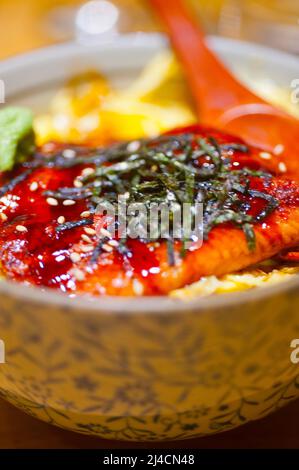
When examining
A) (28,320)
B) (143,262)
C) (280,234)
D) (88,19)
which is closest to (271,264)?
(280,234)

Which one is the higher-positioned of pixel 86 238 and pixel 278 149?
pixel 278 149

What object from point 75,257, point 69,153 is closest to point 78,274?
point 75,257

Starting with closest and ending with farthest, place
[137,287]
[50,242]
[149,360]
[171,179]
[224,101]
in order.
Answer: [149,360] < [137,287] < [50,242] < [171,179] < [224,101]

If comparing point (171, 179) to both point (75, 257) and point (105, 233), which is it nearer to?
point (105, 233)

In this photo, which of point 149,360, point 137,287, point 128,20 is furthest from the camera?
point 128,20

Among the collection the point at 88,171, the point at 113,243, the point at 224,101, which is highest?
the point at 224,101

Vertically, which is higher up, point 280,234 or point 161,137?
point 161,137

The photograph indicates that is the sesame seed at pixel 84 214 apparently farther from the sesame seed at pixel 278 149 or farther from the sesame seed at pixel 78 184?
the sesame seed at pixel 278 149

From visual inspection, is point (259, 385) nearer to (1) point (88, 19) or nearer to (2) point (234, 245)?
(2) point (234, 245)
